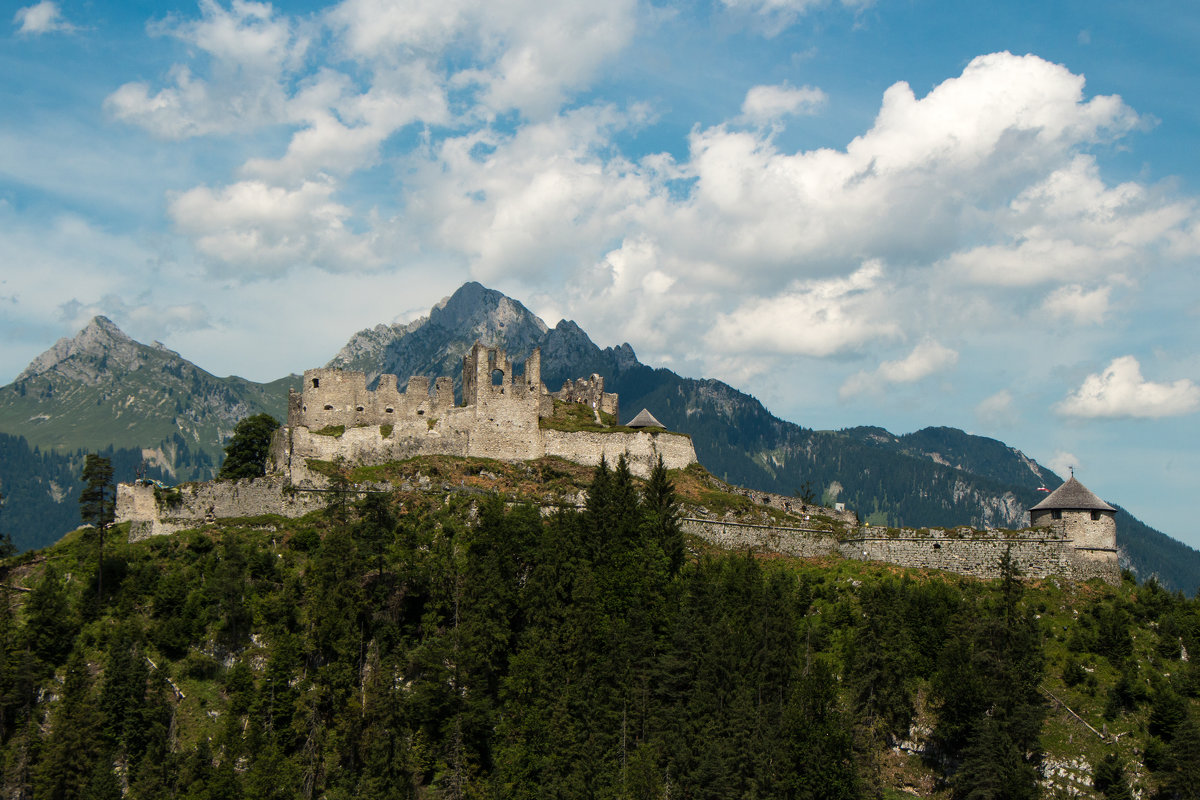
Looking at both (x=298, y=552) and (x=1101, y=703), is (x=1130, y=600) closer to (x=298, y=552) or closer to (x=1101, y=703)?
(x=1101, y=703)

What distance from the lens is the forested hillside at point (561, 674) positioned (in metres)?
54.8

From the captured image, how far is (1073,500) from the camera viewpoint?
67.8 meters

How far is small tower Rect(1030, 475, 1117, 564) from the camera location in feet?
219

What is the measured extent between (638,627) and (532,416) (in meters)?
28.5

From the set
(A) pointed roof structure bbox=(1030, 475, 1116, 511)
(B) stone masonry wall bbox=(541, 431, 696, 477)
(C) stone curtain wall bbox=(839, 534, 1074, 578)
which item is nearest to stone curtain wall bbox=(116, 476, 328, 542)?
(B) stone masonry wall bbox=(541, 431, 696, 477)

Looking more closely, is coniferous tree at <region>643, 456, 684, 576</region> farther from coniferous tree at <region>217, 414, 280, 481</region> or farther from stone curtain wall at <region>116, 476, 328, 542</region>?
coniferous tree at <region>217, 414, 280, 481</region>

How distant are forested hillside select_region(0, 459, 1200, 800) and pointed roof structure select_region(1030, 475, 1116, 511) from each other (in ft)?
18.1

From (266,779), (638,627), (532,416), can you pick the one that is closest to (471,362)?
(532,416)

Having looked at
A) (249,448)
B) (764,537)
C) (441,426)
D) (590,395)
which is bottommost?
(764,537)

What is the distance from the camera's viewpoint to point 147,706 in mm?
59250

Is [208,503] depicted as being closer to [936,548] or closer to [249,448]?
[249,448]

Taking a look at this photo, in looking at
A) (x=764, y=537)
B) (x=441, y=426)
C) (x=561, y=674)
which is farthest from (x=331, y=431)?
(x=764, y=537)

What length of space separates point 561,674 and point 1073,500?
37178mm

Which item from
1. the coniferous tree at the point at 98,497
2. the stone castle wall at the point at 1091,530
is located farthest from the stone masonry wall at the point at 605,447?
the coniferous tree at the point at 98,497
